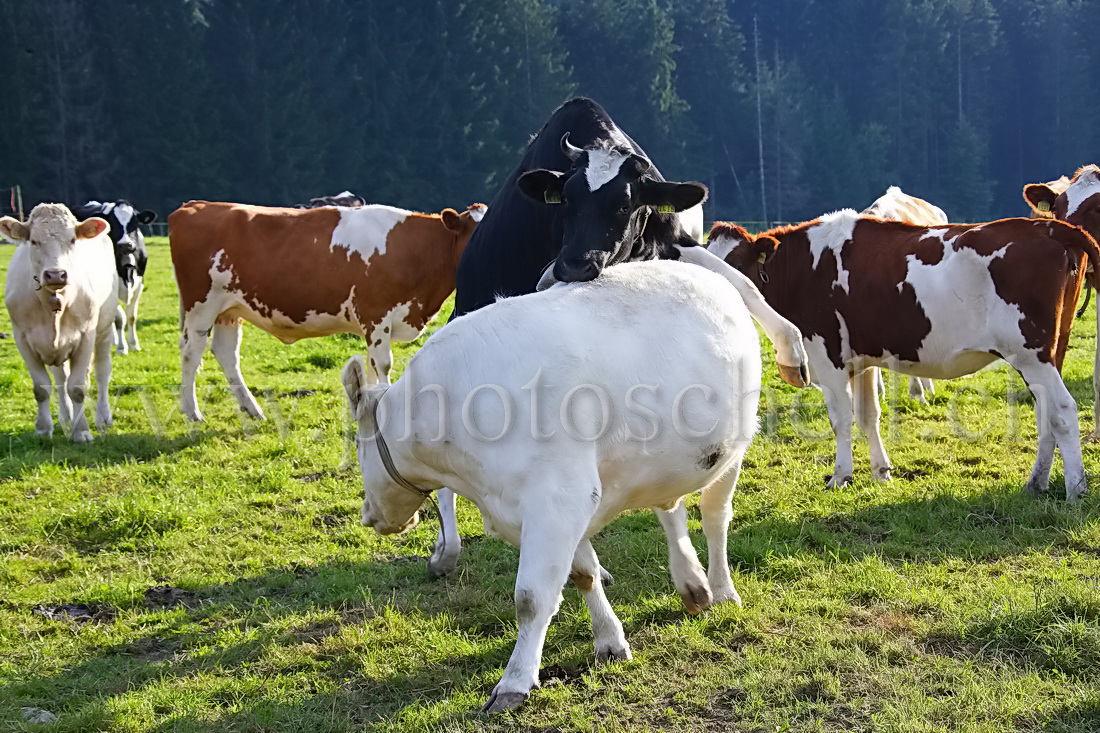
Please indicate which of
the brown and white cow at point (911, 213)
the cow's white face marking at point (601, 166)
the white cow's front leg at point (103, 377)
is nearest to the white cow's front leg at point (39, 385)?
the white cow's front leg at point (103, 377)

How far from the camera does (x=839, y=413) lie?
7.18 metres

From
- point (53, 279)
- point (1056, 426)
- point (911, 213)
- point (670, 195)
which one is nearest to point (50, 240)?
point (53, 279)

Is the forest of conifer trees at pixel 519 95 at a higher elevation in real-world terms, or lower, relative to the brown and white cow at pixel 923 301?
higher

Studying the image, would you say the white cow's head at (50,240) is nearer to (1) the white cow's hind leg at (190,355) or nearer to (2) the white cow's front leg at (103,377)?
(2) the white cow's front leg at (103,377)

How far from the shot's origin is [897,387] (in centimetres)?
980

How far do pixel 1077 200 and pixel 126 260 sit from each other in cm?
1123

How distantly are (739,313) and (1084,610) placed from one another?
1.84 metres

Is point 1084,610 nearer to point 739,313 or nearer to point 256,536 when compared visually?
point 739,313

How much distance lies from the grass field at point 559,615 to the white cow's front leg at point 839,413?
14cm

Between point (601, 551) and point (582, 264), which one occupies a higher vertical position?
point (582, 264)

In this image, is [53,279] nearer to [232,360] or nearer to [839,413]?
[232,360]

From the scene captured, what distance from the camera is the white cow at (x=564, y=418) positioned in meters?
3.52

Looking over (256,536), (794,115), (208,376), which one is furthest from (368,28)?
(256,536)

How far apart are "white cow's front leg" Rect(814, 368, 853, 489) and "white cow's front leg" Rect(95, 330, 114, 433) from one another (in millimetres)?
6091
